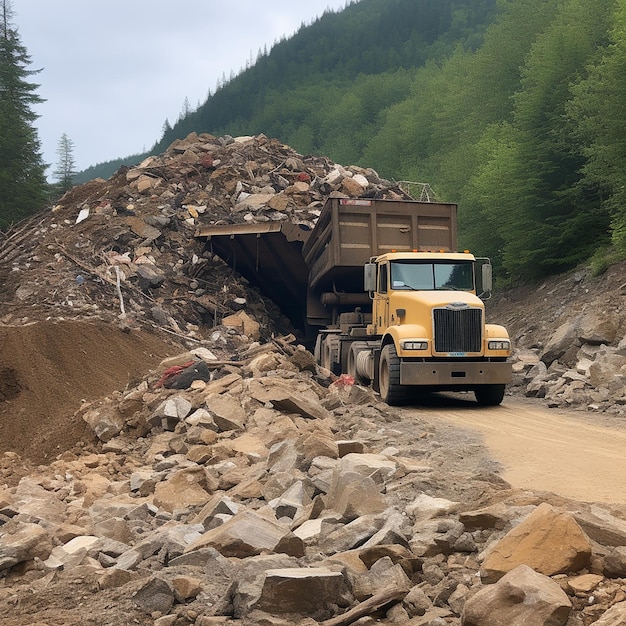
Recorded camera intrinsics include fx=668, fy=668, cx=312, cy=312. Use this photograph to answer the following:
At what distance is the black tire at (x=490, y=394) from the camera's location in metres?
11.3

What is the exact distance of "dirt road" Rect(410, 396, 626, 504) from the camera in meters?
5.61

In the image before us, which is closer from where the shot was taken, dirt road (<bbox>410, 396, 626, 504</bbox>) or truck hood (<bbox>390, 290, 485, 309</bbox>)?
dirt road (<bbox>410, 396, 626, 504</bbox>)

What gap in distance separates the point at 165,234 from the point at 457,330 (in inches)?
513

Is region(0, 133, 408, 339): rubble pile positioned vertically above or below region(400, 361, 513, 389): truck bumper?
above

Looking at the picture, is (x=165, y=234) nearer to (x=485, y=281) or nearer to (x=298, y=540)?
(x=485, y=281)

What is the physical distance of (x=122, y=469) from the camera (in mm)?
8031

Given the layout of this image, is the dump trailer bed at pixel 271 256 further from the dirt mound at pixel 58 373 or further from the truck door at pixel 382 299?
the truck door at pixel 382 299

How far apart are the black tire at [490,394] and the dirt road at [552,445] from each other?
191 millimetres

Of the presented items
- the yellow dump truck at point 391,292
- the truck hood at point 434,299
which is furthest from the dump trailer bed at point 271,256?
the truck hood at point 434,299

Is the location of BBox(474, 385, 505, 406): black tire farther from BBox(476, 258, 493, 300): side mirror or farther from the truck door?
the truck door

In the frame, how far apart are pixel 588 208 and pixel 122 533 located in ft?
69.1

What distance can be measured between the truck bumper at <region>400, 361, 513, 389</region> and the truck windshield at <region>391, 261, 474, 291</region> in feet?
5.22

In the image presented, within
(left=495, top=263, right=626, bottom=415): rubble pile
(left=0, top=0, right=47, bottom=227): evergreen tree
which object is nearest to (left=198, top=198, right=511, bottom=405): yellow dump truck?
(left=495, top=263, right=626, bottom=415): rubble pile

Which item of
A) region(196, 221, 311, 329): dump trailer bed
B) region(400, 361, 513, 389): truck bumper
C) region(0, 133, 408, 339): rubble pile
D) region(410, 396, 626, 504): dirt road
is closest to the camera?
region(410, 396, 626, 504): dirt road
